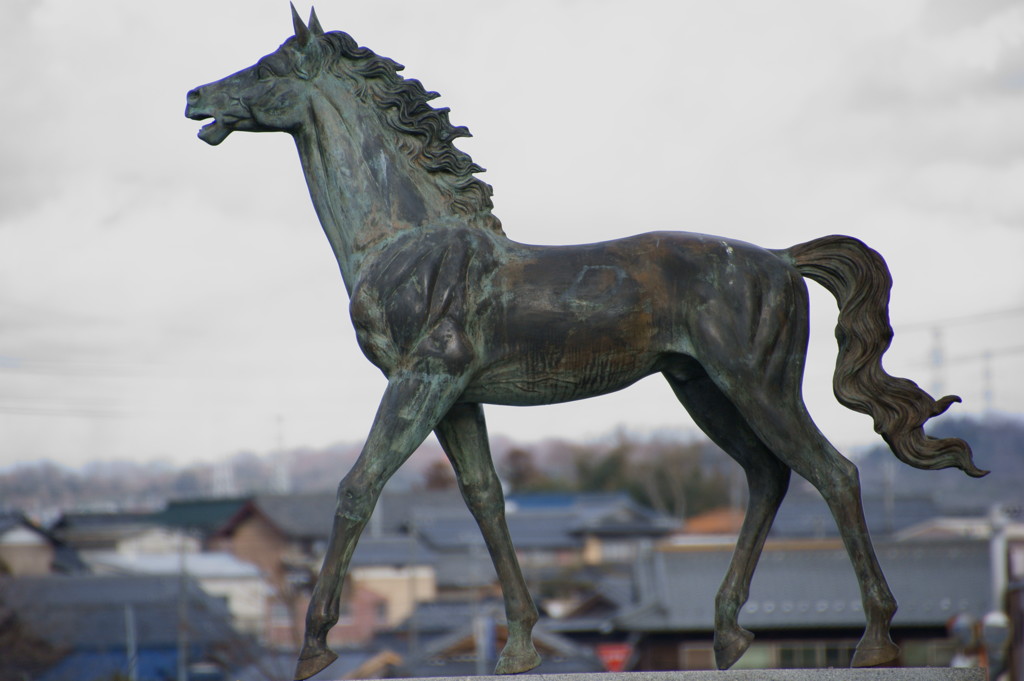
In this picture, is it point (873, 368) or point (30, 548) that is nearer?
point (873, 368)

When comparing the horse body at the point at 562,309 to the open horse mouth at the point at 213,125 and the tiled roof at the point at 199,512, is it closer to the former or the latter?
the open horse mouth at the point at 213,125

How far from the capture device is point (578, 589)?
53812 mm

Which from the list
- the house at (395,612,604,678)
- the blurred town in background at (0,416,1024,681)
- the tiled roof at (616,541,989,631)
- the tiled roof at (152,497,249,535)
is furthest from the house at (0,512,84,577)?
the tiled roof at (616,541,989,631)

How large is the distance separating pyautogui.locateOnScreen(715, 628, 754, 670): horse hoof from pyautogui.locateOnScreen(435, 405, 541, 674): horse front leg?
842mm

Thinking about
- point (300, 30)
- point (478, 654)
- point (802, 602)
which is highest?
point (300, 30)

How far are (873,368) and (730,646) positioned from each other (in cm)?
142

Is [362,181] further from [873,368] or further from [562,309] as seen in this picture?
[873,368]

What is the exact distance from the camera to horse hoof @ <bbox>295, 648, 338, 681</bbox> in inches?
213

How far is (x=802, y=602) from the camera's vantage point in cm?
3306

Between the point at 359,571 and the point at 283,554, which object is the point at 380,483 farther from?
the point at 283,554

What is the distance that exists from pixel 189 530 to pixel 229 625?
30.9m

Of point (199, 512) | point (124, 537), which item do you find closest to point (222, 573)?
point (124, 537)

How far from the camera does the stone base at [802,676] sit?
5.24 m

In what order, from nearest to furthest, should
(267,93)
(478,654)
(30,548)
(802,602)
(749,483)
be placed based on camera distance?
(267,93)
(749,483)
(802,602)
(478,654)
(30,548)
